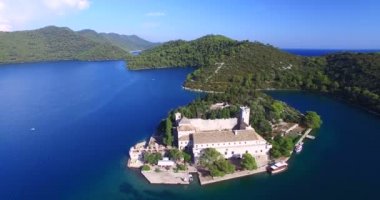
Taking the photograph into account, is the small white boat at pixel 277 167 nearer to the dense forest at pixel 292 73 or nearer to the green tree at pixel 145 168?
the green tree at pixel 145 168

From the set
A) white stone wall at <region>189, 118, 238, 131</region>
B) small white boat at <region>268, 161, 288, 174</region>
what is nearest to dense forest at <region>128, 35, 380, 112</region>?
small white boat at <region>268, 161, 288, 174</region>

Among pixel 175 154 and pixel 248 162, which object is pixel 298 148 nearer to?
pixel 248 162

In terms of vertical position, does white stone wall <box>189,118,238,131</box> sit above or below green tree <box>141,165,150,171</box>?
above

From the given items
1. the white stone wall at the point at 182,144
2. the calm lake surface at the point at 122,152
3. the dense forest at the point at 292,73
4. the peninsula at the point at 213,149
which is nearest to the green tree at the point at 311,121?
the peninsula at the point at 213,149

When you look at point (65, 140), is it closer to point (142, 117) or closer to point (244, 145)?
point (142, 117)

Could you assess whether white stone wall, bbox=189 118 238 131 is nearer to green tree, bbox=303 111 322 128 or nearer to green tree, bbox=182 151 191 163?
green tree, bbox=182 151 191 163

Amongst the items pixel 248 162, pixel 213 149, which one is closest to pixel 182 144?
pixel 213 149
